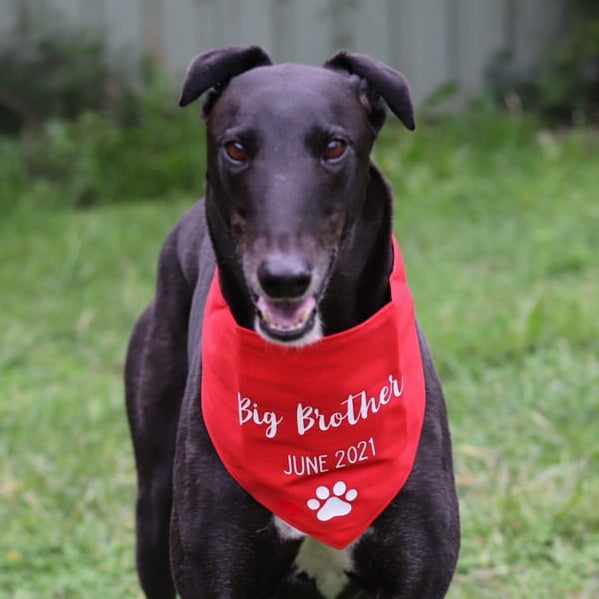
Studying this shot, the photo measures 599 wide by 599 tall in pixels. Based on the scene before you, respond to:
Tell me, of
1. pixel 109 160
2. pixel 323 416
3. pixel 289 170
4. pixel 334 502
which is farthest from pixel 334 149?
pixel 109 160

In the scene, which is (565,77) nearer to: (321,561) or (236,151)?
(321,561)

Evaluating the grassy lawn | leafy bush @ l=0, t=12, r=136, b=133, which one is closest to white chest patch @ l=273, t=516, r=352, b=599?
the grassy lawn

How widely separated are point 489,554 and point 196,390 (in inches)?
60.9

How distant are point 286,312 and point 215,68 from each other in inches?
25.0

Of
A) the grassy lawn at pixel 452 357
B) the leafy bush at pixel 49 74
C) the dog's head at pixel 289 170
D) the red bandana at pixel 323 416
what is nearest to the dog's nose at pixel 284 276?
the dog's head at pixel 289 170

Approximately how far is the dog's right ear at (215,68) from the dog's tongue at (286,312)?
22.5 inches

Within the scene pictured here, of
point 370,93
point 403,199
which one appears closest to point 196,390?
point 370,93

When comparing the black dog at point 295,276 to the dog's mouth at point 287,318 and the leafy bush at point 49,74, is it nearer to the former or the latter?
the dog's mouth at point 287,318

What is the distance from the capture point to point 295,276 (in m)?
2.45

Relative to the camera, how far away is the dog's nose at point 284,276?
2447 mm

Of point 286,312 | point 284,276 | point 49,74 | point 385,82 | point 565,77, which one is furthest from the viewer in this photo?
point 565,77

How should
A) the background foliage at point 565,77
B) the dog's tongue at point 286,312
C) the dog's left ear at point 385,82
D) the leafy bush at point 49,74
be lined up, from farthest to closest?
1. the background foliage at point 565,77
2. the leafy bush at point 49,74
3. the dog's left ear at point 385,82
4. the dog's tongue at point 286,312

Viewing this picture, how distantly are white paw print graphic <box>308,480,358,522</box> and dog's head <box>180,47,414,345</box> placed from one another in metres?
0.42

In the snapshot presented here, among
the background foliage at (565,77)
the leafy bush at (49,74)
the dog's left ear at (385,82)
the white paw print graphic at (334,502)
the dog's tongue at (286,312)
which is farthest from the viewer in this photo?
the background foliage at (565,77)
